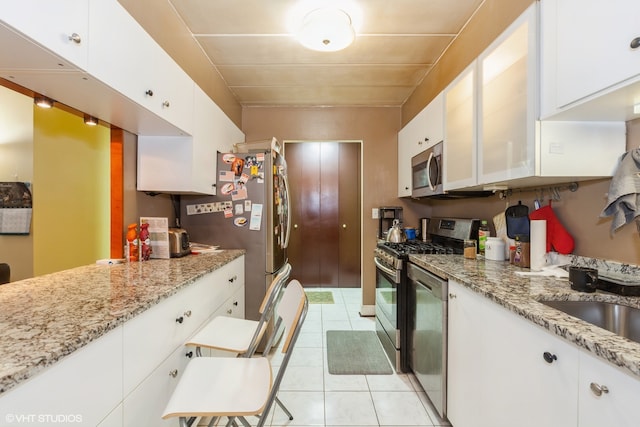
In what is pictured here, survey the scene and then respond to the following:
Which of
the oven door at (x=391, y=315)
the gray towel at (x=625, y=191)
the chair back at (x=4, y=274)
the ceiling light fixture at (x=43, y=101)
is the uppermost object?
the ceiling light fixture at (x=43, y=101)

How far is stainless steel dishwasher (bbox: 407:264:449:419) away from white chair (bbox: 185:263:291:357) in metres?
0.88

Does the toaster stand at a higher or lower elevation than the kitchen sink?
higher

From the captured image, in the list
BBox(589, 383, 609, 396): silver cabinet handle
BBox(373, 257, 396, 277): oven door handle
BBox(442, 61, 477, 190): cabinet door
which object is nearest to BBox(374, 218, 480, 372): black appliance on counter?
BBox(373, 257, 396, 277): oven door handle

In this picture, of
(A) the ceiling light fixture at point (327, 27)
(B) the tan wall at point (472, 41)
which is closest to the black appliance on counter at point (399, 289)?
(B) the tan wall at point (472, 41)

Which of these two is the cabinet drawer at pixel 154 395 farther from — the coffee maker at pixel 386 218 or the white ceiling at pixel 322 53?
the coffee maker at pixel 386 218

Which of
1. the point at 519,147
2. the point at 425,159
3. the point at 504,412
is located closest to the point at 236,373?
the point at 504,412

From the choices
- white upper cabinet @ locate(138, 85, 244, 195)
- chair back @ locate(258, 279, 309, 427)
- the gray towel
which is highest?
white upper cabinet @ locate(138, 85, 244, 195)

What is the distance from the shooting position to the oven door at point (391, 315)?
215cm

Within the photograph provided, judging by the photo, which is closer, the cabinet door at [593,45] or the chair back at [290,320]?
the cabinet door at [593,45]

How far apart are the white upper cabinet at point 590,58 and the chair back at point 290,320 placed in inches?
51.6

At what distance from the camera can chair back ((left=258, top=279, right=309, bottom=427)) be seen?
41.3 inches

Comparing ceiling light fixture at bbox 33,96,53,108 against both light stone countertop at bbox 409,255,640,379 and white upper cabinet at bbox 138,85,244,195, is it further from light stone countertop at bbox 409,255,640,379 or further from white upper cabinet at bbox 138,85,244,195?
light stone countertop at bbox 409,255,640,379

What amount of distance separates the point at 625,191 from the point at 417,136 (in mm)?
1738

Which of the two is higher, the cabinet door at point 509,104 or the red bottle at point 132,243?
the cabinet door at point 509,104
